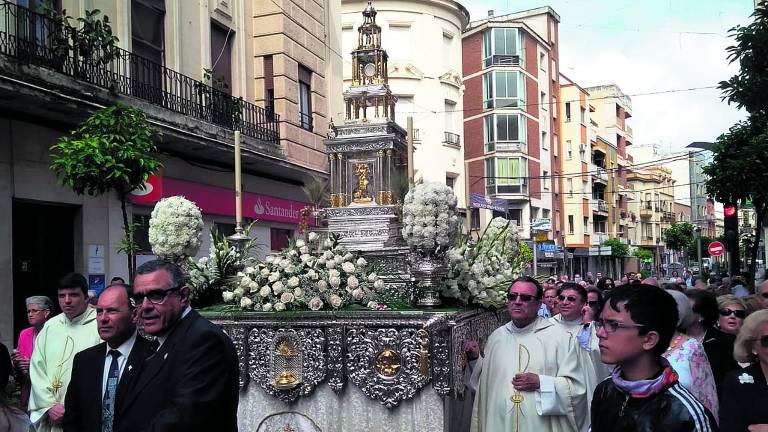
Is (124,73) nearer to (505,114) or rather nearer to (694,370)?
(694,370)

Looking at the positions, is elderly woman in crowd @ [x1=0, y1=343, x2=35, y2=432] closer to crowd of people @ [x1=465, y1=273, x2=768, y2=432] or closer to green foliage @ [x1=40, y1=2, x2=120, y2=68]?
crowd of people @ [x1=465, y1=273, x2=768, y2=432]

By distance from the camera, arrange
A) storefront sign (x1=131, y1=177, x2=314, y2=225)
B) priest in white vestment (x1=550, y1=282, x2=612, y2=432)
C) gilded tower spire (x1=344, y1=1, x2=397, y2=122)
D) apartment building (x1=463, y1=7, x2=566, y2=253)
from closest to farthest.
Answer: priest in white vestment (x1=550, y1=282, x2=612, y2=432) < gilded tower spire (x1=344, y1=1, x2=397, y2=122) < storefront sign (x1=131, y1=177, x2=314, y2=225) < apartment building (x1=463, y1=7, x2=566, y2=253)

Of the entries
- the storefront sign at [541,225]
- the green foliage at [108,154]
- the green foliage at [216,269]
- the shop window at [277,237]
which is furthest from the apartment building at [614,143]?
the green foliage at [216,269]

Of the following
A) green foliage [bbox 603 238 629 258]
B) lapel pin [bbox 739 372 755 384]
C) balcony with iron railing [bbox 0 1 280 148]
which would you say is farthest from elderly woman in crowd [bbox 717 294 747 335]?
green foliage [bbox 603 238 629 258]

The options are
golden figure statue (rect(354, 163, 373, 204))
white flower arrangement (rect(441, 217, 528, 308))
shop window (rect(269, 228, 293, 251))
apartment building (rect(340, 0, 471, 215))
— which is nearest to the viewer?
white flower arrangement (rect(441, 217, 528, 308))

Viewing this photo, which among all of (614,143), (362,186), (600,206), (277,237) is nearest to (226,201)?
(277,237)

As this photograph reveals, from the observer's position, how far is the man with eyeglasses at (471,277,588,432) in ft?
15.6

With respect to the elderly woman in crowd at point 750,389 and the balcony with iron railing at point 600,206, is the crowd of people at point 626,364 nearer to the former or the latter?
the elderly woman in crowd at point 750,389

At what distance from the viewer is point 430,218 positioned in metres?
5.49

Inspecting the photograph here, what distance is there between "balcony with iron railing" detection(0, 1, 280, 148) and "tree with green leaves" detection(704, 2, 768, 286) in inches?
337

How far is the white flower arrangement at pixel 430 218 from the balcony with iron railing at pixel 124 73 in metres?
6.54

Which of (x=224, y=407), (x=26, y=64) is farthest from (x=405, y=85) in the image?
(x=224, y=407)

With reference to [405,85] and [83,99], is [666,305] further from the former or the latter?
[405,85]

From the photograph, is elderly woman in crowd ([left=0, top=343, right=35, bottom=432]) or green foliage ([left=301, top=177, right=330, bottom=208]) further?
green foliage ([left=301, top=177, right=330, bottom=208])
